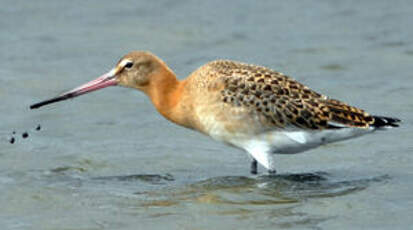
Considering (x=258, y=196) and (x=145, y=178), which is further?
(x=145, y=178)

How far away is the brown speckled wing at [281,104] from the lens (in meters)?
12.7

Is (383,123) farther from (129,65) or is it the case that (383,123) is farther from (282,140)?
(129,65)

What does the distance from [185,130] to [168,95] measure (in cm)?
279

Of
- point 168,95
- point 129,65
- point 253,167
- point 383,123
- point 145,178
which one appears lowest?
point 145,178

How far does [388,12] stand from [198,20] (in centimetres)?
403

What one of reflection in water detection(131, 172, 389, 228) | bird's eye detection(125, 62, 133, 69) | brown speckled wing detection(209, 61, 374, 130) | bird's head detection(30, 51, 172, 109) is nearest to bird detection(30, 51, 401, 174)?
brown speckled wing detection(209, 61, 374, 130)

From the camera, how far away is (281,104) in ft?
42.0

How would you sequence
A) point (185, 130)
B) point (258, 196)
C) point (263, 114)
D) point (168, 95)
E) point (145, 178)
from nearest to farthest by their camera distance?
point (258, 196) < point (263, 114) < point (168, 95) < point (145, 178) < point (185, 130)

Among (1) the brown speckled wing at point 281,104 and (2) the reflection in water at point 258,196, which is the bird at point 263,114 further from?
(2) the reflection in water at point 258,196

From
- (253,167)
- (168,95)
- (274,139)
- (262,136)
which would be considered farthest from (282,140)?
(168,95)

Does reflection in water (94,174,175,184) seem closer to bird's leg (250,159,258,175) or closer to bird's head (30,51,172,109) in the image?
bird's leg (250,159,258,175)

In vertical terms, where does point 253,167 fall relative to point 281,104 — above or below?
below

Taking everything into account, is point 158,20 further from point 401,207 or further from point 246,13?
point 401,207

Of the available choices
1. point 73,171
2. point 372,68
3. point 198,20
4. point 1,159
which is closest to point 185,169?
point 73,171
